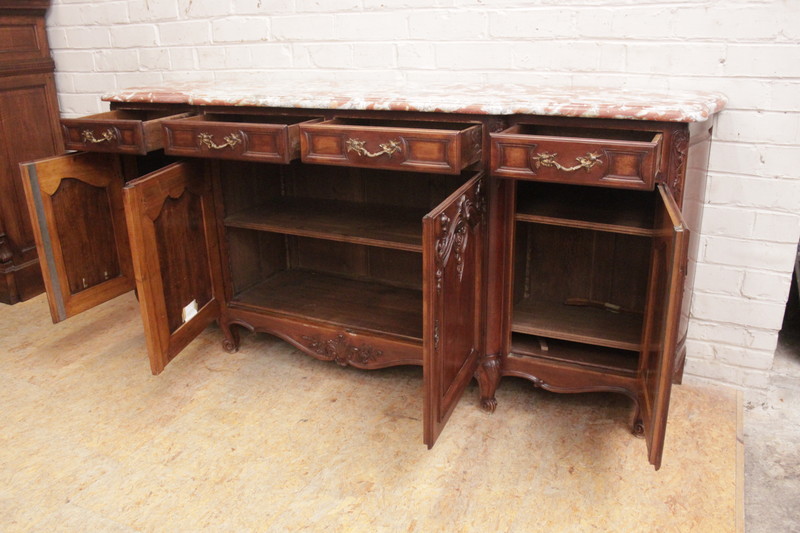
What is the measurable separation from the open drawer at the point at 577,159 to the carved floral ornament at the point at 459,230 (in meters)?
0.12

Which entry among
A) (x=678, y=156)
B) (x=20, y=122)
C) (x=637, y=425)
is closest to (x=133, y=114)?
(x=20, y=122)

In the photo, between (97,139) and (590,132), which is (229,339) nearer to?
(97,139)

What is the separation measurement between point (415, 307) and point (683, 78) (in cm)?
113

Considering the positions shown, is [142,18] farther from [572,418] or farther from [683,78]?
[572,418]

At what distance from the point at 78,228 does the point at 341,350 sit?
1.02 metres

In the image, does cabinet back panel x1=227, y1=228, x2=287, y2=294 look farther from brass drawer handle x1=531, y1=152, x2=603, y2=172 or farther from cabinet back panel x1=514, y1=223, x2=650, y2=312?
brass drawer handle x1=531, y1=152, x2=603, y2=172

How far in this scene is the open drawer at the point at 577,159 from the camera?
1576mm

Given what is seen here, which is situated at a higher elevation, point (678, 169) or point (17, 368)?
point (678, 169)

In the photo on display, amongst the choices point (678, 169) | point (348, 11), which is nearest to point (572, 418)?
point (678, 169)

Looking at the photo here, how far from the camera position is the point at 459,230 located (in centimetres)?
171

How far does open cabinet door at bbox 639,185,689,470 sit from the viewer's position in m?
1.39

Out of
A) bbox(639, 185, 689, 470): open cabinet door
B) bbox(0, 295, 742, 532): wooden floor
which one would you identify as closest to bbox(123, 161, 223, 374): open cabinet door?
bbox(0, 295, 742, 532): wooden floor

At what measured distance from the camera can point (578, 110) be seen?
1.68 m

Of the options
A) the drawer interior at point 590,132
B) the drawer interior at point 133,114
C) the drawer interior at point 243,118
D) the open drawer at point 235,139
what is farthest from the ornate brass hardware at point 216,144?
the drawer interior at point 590,132
